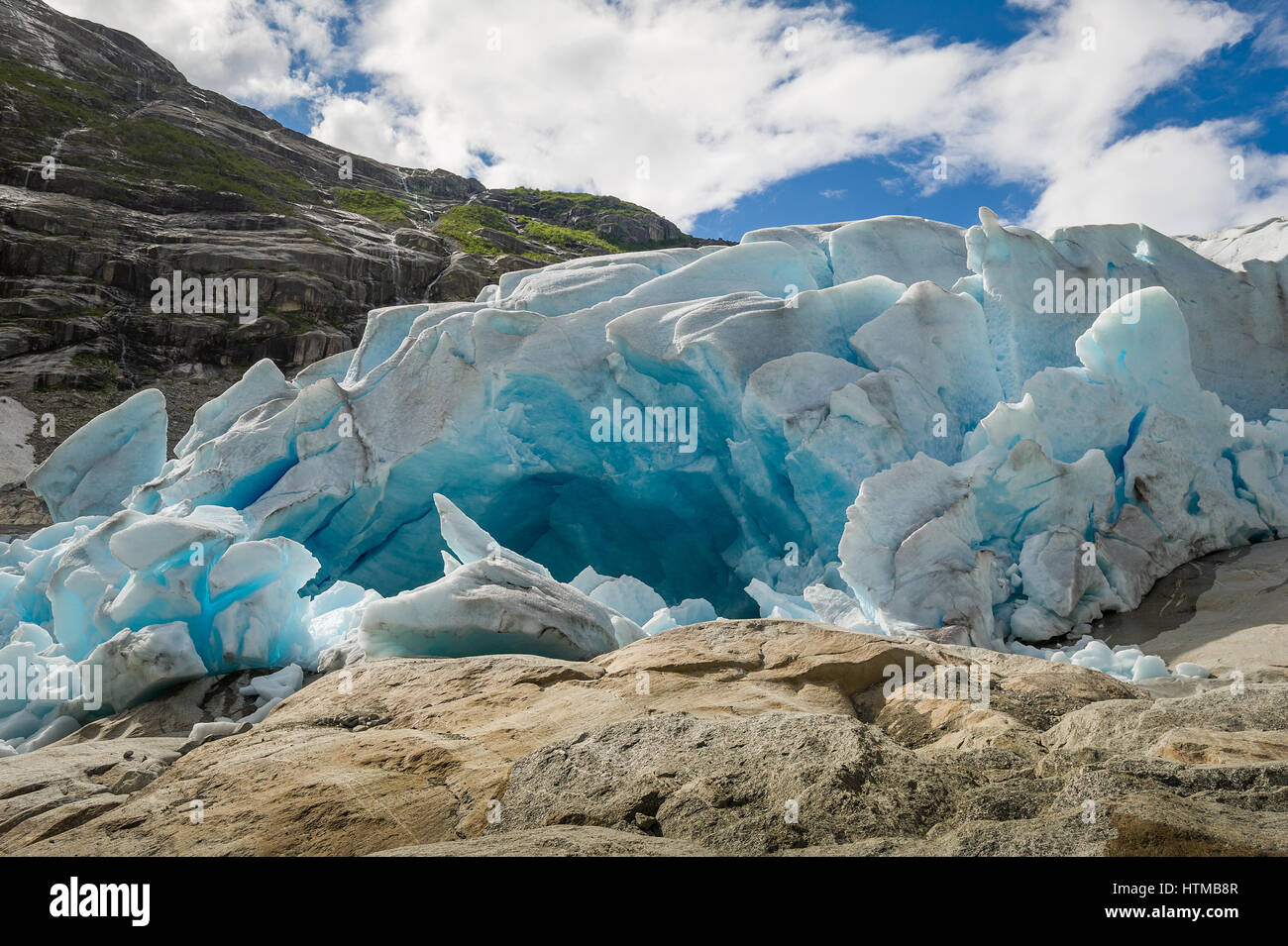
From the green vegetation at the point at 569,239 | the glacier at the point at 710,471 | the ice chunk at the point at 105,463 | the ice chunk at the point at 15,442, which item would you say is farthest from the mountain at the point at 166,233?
the glacier at the point at 710,471

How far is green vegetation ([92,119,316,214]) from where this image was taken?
4619 centimetres

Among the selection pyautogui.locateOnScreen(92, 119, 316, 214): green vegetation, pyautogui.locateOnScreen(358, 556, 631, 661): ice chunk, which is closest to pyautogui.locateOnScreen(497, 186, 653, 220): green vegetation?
pyautogui.locateOnScreen(92, 119, 316, 214): green vegetation

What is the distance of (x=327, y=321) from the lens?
38906 millimetres

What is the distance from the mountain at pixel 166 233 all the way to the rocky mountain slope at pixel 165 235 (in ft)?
0.30

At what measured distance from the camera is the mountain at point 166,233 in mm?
34531

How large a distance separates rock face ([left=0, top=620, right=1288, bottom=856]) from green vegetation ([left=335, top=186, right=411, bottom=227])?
53437 millimetres

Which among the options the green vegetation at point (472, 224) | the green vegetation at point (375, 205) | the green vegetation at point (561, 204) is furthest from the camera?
the green vegetation at point (561, 204)

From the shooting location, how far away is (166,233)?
40.2 meters

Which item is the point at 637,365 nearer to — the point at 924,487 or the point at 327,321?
the point at 924,487

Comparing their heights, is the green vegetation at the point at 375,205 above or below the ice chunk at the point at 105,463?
above

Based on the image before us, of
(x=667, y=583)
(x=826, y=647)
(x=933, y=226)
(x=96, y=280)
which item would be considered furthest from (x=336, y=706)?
(x=96, y=280)

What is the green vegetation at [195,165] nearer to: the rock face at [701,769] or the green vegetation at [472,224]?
the green vegetation at [472,224]
